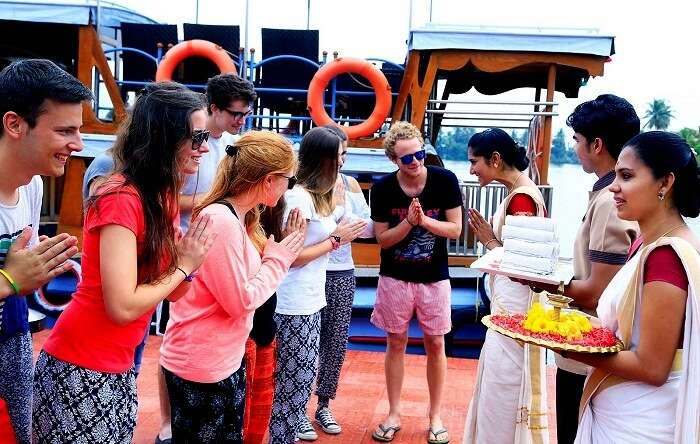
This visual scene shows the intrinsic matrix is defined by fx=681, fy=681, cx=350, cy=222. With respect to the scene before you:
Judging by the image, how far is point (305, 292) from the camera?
321 centimetres

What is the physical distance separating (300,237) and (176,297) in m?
0.57

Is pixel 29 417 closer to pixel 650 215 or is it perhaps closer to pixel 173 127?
pixel 173 127

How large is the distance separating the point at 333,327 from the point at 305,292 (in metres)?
0.61

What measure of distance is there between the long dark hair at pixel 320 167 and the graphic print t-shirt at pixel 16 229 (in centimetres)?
159

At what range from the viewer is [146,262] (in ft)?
5.93

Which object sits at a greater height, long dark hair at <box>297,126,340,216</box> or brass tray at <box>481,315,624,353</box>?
long dark hair at <box>297,126,340,216</box>

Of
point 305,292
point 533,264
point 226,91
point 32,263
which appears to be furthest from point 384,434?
point 32,263

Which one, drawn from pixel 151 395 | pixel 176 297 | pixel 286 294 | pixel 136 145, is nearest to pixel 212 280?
pixel 176 297

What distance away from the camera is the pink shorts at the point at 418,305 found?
376 cm

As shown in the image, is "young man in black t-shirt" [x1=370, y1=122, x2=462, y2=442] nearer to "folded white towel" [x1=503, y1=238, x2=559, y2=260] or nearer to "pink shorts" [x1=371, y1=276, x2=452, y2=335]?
"pink shorts" [x1=371, y1=276, x2=452, y2=335]

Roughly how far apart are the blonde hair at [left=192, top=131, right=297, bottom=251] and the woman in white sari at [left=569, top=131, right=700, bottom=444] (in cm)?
110

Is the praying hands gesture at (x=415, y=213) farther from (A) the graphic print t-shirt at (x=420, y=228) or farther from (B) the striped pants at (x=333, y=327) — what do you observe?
(B) the striped pants at (x=333, y=327)

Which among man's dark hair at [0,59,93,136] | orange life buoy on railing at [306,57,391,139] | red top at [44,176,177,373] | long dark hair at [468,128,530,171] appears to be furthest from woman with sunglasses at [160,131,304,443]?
orange life buoy on railing at [306,57,391,139]

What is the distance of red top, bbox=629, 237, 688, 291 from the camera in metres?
1.69
